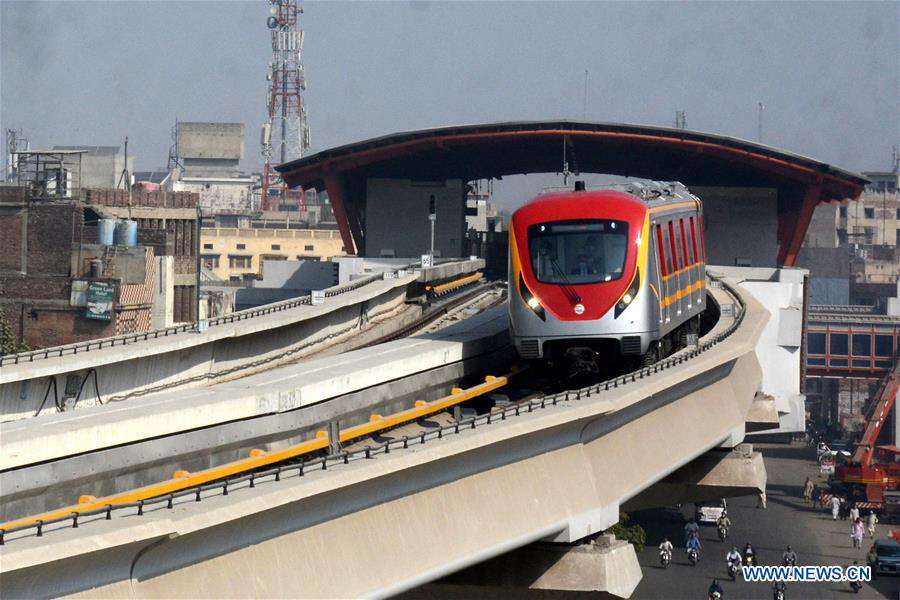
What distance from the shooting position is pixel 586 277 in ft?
88.1

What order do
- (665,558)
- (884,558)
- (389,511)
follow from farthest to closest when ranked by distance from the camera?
(665,558)
(884,558)
(389,511)

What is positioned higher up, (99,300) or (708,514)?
(99,300)

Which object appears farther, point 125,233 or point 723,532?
point 723,532

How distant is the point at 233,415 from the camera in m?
20.4

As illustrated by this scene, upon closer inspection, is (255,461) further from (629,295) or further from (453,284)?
(453,284)

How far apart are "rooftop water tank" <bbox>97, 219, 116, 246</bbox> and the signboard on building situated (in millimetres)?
5584

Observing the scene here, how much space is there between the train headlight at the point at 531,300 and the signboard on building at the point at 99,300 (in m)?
27.1

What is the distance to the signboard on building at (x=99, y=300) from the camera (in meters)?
51.0

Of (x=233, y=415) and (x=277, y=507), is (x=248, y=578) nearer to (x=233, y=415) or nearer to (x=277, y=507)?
(x=277, y=507)

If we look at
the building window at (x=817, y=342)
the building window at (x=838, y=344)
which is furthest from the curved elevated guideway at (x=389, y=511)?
the building window at (x=838, y=344)

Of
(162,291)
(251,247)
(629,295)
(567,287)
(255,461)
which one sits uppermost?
(567,287)

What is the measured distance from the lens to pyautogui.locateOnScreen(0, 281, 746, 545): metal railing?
45.2 feet

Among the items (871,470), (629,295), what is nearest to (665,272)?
(629,295)

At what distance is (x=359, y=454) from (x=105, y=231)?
41.2 m
